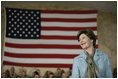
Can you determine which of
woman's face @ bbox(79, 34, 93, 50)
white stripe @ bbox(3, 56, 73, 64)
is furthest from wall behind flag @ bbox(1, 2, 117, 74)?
woman's face @ bbox(79, 34, 93, 50)

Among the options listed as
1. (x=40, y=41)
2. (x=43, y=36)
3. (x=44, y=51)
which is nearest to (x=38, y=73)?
(x=44, y=51)

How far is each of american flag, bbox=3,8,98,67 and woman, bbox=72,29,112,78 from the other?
3577 millimetres

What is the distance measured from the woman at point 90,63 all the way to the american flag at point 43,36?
11.7ft

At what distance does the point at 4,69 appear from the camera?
7.75m

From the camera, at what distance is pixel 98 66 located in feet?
12.8

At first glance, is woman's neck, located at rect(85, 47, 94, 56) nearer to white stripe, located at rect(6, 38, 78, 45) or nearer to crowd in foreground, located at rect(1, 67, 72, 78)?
crowd in foreground, located at rect(1, 67, 72, 78)

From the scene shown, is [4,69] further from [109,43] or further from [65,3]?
[109,43]

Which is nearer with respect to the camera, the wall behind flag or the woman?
the woman

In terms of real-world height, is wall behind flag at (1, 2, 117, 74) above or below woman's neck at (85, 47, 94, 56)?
above

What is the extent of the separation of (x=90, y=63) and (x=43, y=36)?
3.98 meters

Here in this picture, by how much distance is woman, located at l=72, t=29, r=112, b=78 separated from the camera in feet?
12.6

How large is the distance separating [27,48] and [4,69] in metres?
0.88

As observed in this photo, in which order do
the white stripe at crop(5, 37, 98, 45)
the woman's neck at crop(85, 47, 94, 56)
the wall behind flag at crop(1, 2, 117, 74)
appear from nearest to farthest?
the woman's neck at crop(85, 47, 94, 56) < the white stripe at crop(5, 37, 98, 45) < the wall behind flag at crop(1, 2, 117, 74)

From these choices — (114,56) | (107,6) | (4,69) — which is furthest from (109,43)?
(4,69)
